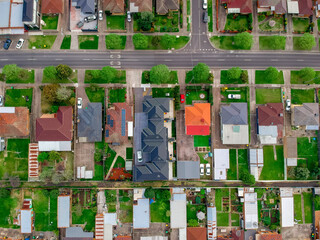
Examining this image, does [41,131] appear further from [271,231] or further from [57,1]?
[271,231]

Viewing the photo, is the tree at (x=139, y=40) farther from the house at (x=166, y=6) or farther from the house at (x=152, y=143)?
the house at (x=152, y=143)

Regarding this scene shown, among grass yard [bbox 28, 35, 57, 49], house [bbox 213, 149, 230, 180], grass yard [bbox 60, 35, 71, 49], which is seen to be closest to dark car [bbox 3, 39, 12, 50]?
grass yard [bbox 28, 35, 57, 49]

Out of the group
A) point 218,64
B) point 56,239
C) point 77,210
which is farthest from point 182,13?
point 56,239

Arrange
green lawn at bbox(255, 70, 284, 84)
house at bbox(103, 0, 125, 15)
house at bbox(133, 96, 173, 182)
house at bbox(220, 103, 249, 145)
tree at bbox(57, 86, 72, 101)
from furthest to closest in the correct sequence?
green lawn at bbox(255, 70, 284, 84)
house at bbox(103, 0, 125, 15)
house at bbox(220, 103, 249, 145)
house at bbox(133, 96, 173, 182)
tree at bbox(57, 86, 72, 101)

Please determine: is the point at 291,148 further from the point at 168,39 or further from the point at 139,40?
the point at 139,40

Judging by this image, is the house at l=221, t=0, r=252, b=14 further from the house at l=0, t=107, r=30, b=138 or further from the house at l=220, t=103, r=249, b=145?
the house at l=0, t=107, r=30, b=138

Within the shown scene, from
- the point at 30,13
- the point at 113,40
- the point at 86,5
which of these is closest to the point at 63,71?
the point at 113,40
